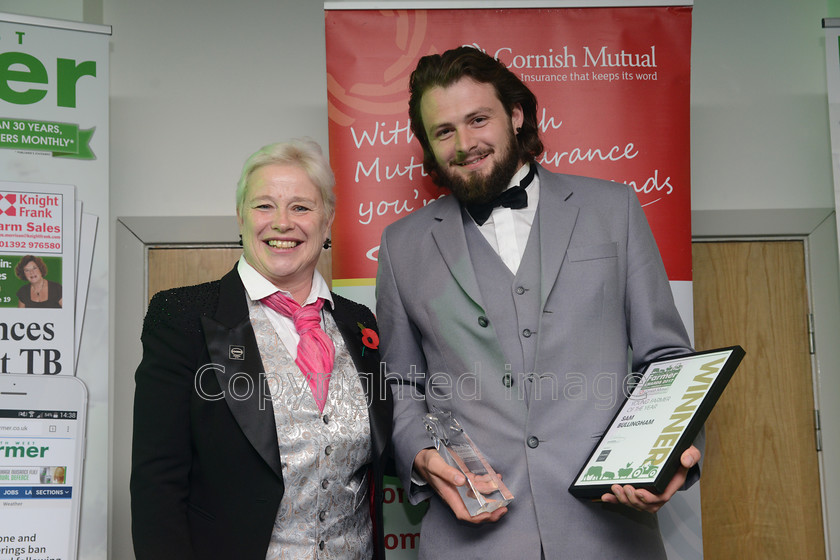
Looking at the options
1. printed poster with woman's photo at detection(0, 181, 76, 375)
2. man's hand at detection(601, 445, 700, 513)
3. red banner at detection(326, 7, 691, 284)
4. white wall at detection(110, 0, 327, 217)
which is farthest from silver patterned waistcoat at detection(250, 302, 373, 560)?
white wall at detection(110, 0, 327, 217)

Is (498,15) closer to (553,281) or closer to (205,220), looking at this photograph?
(553,281)

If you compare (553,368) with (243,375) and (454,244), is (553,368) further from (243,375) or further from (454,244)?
(243,375)

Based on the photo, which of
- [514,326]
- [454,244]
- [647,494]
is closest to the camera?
[647,494]

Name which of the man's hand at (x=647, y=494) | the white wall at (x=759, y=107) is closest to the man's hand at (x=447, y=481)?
the man's hand at (x=647, y=494)

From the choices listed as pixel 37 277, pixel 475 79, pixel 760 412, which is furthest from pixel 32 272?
pixel 760 412

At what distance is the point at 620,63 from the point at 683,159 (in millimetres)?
396

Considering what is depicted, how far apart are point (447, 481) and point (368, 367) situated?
16.1 inches

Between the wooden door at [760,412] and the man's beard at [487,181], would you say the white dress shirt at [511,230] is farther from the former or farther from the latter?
the wooden door at [760,412]

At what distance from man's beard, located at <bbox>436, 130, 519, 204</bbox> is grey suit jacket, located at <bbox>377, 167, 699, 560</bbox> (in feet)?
0.25

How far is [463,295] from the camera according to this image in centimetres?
189

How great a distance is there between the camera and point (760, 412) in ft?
10.4

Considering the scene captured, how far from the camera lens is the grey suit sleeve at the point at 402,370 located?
188 centimetres

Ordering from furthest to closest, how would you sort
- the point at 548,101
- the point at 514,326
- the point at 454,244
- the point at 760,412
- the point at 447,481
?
the point at 760,412, the point at 548,101, the point at 454,244, the point at 514,326, the point at 447,481

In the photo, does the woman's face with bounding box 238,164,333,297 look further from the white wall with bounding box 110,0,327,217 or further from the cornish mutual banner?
the white wall with bounding box 110,0,327,217
